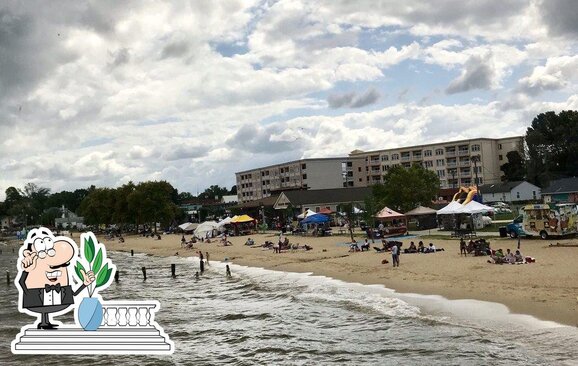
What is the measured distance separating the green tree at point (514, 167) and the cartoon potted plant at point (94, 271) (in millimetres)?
116068

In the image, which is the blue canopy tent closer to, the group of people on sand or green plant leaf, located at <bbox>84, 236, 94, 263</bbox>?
the group of people on sand

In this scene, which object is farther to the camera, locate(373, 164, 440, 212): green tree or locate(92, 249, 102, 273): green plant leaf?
locate(373, 164, 440, 212): green tree

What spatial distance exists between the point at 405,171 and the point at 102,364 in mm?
51584

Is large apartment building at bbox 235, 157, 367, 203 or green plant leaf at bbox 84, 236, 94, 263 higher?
large apartment building at bbox 235, 157, 367, 203

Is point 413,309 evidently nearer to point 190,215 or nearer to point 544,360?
point 544,360

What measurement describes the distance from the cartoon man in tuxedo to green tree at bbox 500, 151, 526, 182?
116 meters

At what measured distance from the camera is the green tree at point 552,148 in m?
107

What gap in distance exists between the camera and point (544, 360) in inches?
612

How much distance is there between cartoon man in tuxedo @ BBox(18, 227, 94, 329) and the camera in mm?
7211

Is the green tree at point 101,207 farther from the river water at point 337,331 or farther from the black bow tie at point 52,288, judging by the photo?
the black bow tie at point 52,288

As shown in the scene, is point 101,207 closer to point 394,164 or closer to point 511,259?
point 394,164

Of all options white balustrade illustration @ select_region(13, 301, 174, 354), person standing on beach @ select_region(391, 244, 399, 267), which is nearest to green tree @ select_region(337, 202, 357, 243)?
person standing on beach @ select_region(391, 244, 399, 267)

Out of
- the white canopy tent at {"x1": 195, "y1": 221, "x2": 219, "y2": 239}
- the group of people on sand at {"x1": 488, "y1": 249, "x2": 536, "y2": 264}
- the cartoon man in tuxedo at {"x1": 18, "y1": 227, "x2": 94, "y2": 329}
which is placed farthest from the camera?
the white canopy tent at {"x1": 195, "y1": 221, "x2": 219, "y2": 239}

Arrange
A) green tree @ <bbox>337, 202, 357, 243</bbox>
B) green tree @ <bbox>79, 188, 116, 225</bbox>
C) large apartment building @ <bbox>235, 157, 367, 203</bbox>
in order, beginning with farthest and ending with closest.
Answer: large apartment building @ <bbox>235, 157, 367, 203</bbox> → green tree @ <bbox>79, 188, 116, 225</bbox> → green tree @ <bbox>337, 202, 357, 243</bbox>
